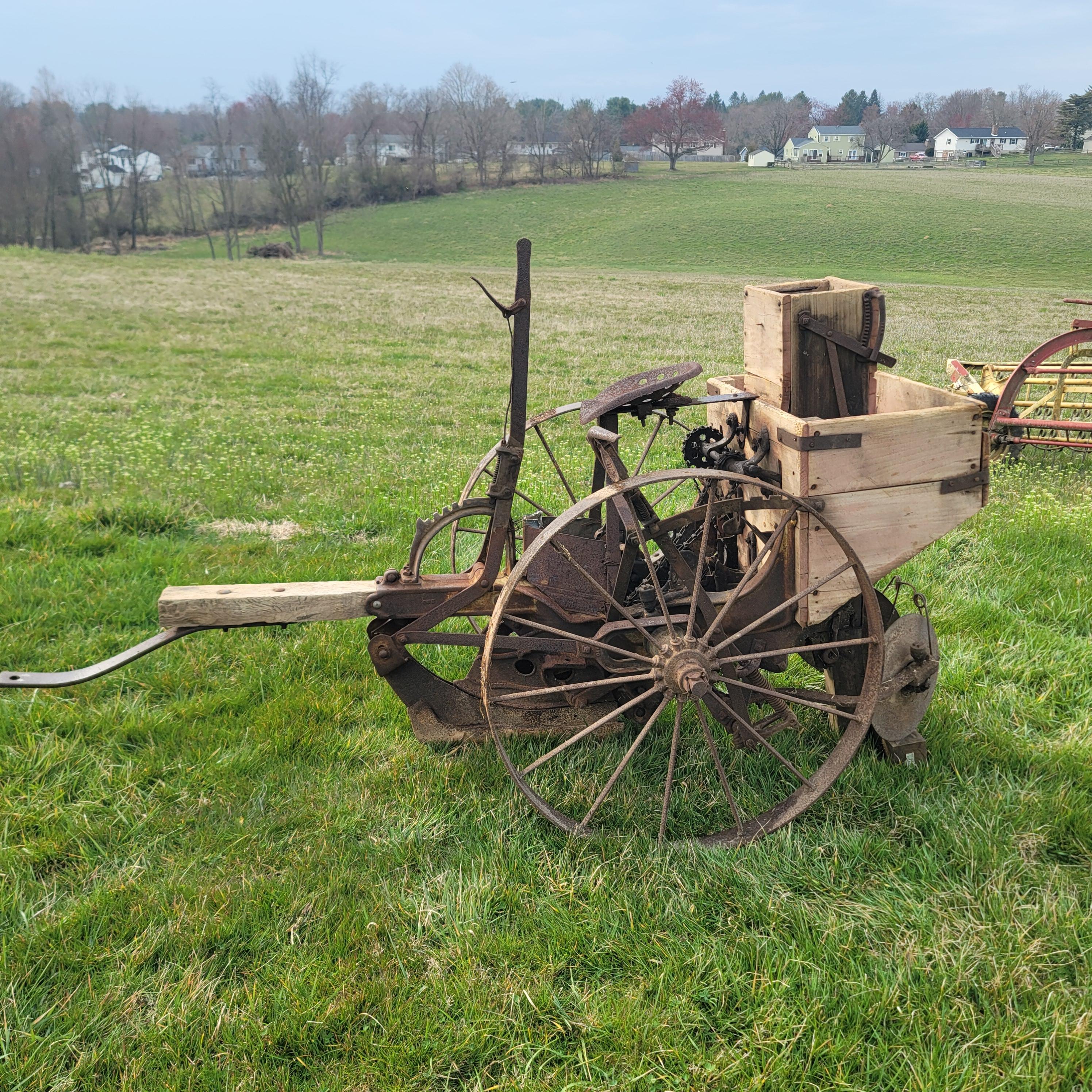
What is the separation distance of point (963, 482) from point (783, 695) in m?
1.04

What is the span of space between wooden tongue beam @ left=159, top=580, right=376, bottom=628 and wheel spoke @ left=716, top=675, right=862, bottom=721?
1.35m

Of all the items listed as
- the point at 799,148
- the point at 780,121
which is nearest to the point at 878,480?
the point at 780,121

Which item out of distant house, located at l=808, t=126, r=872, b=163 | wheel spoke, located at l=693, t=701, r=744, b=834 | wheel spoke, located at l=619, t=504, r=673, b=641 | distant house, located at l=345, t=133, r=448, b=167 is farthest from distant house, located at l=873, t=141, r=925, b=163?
wheel spoke, located at l=693, t=701, r=744, b=834

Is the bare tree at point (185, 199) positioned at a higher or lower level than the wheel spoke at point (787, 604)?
higher

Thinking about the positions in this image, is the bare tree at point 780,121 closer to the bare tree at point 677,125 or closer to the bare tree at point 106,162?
the bare tree at point 677,125

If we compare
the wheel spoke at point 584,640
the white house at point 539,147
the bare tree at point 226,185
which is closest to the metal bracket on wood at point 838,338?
the wheel spoke at point 584,640

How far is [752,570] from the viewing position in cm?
331

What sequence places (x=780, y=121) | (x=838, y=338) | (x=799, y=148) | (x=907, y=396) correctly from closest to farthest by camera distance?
(x=838, y=338)
(x=907, y=396)
(x=780, y=121)
(x=799, y=148)

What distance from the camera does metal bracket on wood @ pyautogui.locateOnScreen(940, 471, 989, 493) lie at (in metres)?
3.32

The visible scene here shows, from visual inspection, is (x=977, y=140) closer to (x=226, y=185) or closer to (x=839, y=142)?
(x=839, y=142)

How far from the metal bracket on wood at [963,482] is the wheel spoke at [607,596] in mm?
1215

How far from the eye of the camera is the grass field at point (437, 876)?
8.07ft

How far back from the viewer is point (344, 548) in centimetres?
600

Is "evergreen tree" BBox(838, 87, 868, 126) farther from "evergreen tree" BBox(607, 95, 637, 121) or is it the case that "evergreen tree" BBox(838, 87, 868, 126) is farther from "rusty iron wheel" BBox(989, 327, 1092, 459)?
"rusty iron wheel" BBox(989, 327, 1092, 459)
